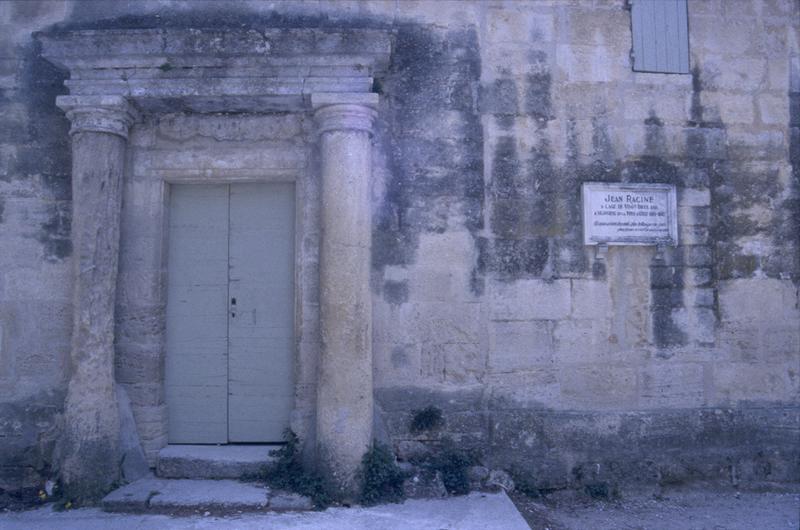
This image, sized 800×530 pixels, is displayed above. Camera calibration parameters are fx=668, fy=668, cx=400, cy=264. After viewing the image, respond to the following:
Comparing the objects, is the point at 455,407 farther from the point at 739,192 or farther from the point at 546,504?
the point at 739,192

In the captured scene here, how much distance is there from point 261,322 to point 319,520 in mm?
1648

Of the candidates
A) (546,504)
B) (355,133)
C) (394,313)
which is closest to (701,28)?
(355,133)

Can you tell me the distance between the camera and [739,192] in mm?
5453

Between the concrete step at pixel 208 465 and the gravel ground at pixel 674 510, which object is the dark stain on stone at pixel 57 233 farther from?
the gravel ground at pixel 674 510

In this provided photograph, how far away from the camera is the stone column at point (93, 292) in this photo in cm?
480

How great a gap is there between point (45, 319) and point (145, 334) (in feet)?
2.54

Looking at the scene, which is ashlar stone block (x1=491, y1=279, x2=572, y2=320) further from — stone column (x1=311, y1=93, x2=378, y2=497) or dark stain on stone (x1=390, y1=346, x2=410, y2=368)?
stone column (x1=311, y1=93, x2=378, y2=497)

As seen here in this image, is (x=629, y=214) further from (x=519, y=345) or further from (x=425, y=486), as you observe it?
(x=425, y=486)

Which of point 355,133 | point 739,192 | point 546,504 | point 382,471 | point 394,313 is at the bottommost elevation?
point 546,504

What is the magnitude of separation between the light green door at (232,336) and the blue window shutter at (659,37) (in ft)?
10.1

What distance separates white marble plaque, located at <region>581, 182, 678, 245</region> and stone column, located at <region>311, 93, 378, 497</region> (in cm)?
180

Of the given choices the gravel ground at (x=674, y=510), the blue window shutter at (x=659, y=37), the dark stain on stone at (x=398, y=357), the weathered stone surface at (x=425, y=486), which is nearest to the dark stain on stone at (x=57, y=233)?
the dark stain on stone at (x=398, y=357)

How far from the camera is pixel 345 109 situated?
16.1 feet

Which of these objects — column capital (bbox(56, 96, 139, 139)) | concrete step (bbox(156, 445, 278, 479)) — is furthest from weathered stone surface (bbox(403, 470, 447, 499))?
column capital (bbox(56, 96, 139, 139))
